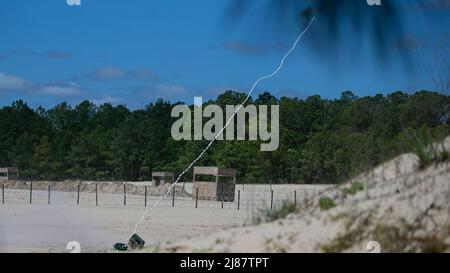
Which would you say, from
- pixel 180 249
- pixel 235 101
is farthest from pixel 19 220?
pixel 180 249

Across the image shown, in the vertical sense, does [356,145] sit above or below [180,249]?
above

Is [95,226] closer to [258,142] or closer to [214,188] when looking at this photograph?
[258,142]

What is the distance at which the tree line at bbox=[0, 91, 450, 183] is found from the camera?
6.48 meters

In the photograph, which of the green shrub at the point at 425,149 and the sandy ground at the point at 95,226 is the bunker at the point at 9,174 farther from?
the green shrub at the point at 425,149

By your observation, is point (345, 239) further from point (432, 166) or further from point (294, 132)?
point (294, 132)

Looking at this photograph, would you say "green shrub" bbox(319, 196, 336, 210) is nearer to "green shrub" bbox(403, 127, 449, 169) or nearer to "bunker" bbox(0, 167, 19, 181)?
"green shrub" bbox(403, 127, 449, 169)

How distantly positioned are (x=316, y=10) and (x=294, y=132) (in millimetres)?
6978

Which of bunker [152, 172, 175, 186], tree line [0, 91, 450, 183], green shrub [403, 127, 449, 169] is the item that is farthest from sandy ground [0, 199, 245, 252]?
green shrub [403, 127, 449, 169]

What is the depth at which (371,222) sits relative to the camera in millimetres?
4648

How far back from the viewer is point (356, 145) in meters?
7.27

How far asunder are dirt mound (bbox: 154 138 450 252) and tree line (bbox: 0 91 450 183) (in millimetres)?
587

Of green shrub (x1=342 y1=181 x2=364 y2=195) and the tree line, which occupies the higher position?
the tree line

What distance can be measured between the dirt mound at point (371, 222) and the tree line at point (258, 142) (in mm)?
587
